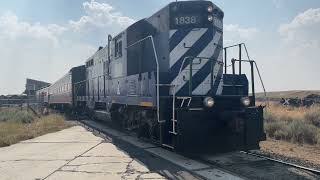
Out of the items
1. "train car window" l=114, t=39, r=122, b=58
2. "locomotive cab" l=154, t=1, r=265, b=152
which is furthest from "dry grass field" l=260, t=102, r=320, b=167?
"train car window" l=114, t=39, r=122, b=58

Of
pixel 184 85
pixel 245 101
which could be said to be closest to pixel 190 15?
pixel 184 85

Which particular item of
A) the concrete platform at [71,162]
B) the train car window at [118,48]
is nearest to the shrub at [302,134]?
the concrete platform at [71,162]

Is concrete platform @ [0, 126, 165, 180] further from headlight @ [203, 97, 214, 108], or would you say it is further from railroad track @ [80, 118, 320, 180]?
headlight @ [203, 97, 214, 108]

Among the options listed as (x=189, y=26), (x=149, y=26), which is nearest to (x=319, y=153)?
(x=189, y=26)

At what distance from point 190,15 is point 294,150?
4435 mm

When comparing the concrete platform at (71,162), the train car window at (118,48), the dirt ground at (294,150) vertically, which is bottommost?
the dirt ground at (294,150)

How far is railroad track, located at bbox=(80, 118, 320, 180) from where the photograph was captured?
6.99 m

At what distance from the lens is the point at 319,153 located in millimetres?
9867

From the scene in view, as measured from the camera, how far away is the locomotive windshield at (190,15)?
33.3 feet

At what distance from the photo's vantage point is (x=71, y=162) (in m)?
8.40

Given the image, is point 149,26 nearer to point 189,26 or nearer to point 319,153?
point 189,26

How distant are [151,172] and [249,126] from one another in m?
2.74

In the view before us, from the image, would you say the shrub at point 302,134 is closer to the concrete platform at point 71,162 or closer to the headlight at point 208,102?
the headlight at point 208,102

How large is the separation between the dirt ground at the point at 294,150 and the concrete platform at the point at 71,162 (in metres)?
3.34
